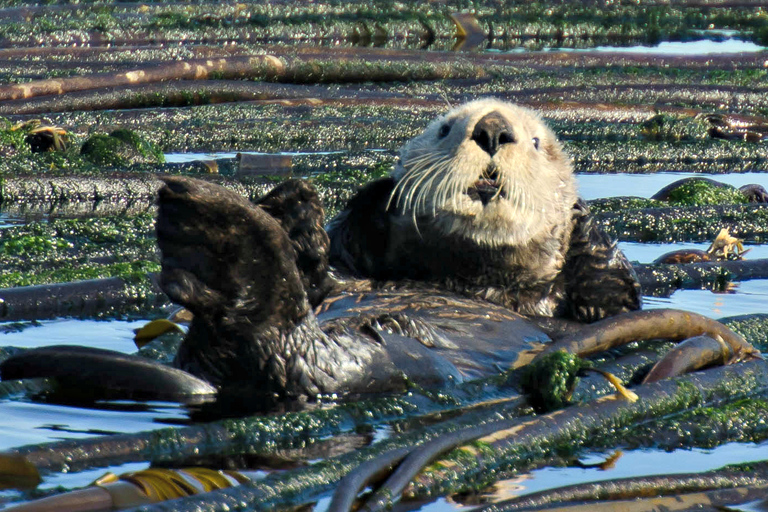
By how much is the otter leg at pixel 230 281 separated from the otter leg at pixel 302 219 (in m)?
0.20

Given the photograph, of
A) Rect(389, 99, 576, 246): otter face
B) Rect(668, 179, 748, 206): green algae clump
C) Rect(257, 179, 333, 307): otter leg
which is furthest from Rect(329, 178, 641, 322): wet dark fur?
Rect(668, 179, 748, 206): green algae clump

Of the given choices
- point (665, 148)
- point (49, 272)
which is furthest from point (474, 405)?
point (665, 148)

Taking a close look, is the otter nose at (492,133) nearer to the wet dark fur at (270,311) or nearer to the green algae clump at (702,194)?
the wet dark fur at (270,311)

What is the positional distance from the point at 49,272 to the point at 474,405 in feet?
7.41

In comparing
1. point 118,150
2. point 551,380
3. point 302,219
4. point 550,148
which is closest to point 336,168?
point 118,150

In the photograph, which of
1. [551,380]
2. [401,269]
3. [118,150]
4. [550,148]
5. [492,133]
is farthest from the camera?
[118,150]

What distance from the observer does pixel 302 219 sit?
12.0ft

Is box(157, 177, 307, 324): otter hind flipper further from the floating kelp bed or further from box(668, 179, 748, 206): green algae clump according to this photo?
box(668, 179, 748, 206): green algae clump

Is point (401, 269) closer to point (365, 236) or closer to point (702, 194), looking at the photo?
point (365, 236)

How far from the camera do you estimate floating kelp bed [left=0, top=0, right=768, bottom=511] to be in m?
3.08

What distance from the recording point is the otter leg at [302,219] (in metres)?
3.67

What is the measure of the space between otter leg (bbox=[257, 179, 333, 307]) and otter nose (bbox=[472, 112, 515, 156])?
2.72ft

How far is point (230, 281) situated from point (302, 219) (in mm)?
397

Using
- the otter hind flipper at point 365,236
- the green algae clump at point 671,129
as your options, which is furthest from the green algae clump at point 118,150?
the green algae clump at point 671,129
